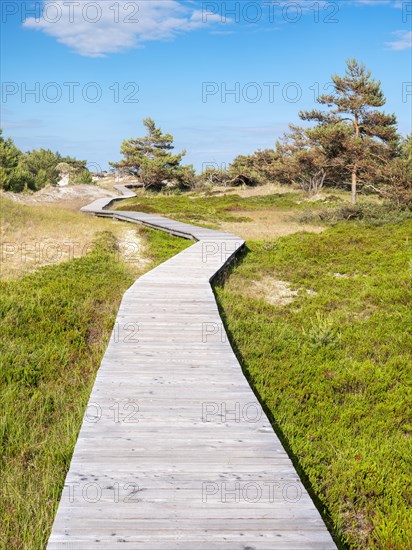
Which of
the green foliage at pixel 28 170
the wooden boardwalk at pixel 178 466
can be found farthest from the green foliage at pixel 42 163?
the wooden boardwalk at pixel 178 466

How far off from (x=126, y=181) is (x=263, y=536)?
69295mm

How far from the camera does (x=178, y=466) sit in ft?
12.8

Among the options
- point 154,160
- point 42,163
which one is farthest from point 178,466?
point 42,163

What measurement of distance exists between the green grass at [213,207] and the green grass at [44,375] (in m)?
15.1

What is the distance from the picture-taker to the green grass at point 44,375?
4.11m

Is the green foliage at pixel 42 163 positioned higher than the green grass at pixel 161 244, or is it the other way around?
the green foliage at pixel 42 163

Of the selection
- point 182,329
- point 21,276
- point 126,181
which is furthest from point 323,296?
point 126,181

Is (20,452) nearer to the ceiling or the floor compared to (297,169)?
nearer to the floor

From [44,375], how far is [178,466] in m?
3.87

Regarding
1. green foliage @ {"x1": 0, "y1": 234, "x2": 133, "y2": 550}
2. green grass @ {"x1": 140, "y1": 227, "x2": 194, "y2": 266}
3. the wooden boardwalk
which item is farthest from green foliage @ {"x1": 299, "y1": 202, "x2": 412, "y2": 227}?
the wooden boardwalk

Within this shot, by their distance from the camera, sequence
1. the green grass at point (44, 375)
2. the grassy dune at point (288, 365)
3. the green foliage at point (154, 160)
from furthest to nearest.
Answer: the green foliage at point (154, 160)
the grassy dune at point (288, 365)
the green grass at point (44, 375)

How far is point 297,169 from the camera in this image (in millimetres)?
42156

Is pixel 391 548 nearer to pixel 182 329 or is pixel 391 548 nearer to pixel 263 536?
pixel 263 536

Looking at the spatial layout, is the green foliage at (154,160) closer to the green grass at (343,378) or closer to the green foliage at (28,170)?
the green foliage at (28,170)
